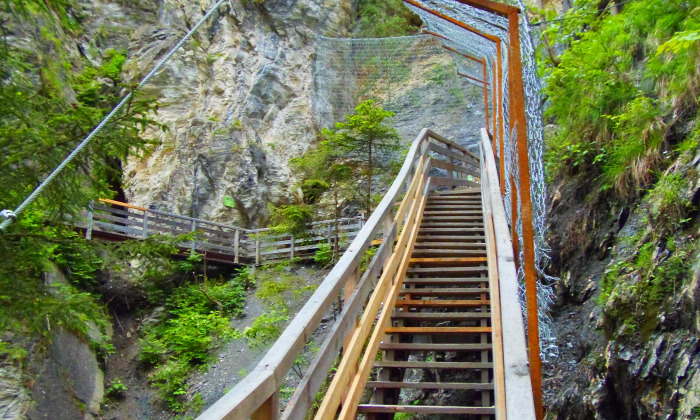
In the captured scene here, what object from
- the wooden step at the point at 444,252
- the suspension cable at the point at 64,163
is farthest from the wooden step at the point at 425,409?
the suspension cable at the point at 64,163

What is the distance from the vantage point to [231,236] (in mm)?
15188

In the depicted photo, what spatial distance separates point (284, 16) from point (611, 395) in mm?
17972

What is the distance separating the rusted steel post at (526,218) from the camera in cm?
293

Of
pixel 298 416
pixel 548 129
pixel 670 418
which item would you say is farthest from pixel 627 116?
pixel 548 129

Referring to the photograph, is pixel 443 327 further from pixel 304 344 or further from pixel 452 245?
pixel 304 344

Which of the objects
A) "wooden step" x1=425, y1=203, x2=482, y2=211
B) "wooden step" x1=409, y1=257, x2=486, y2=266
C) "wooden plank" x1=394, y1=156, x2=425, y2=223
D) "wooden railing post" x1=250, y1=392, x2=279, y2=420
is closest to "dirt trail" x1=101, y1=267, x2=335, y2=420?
"wooden step" x1=425, y1=203, x2=482, y2=211

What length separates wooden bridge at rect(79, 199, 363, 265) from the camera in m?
13.3

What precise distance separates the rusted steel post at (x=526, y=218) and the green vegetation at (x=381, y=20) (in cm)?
1896

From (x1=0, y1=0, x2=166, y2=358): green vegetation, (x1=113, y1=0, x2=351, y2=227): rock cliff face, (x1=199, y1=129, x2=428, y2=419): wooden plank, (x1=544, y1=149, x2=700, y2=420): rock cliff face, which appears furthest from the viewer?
(x1=113, y1=0, x2=351, y2=227): rock cliff face

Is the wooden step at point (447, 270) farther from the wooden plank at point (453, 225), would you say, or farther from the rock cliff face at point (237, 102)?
the rock cliff face at point (237, 102)

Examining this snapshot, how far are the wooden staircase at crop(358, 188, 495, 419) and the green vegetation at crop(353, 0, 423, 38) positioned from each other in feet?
51.2

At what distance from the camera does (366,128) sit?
396 inches

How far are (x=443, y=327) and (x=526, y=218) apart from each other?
1.55 meters

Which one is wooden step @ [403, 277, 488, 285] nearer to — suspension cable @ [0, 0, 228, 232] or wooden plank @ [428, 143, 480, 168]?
suspension cable @ [0, 0, 228, 232]
